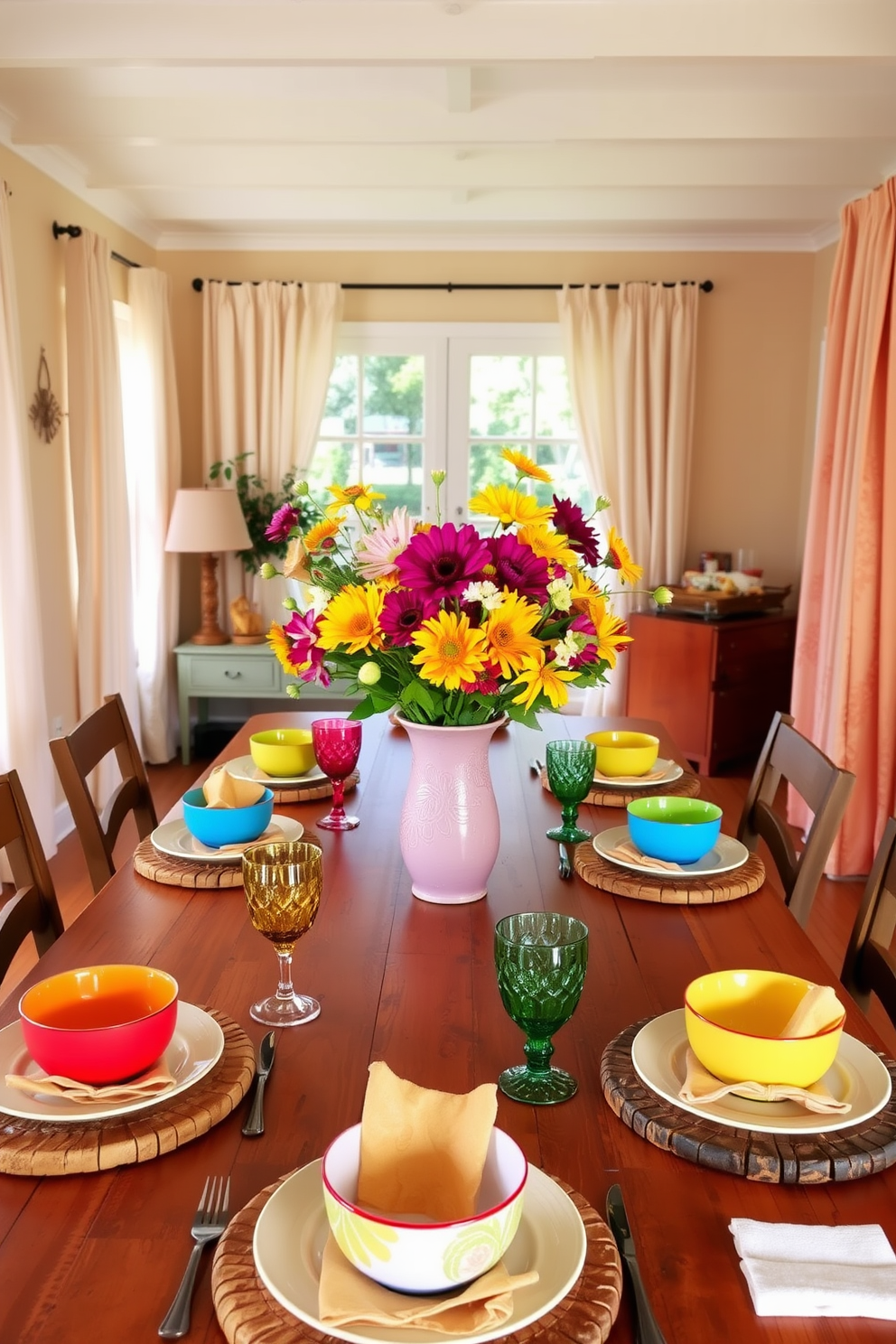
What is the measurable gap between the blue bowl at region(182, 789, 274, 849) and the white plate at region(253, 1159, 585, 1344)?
84 cm

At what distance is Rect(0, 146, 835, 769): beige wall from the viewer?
5.58 m

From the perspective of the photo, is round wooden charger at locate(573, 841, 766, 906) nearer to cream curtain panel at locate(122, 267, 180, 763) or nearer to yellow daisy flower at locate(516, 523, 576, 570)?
yellow daisy flower at locate(516, 523, 576, 570)

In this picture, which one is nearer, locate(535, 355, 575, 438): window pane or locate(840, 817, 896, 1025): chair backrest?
locate(840, 817, 896, 1025): chair backrest

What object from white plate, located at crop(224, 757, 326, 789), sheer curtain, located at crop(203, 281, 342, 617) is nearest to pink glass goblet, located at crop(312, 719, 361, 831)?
white plate, located at crop(224, 757, 326, 789)

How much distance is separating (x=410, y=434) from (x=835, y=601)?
2490 millimetres

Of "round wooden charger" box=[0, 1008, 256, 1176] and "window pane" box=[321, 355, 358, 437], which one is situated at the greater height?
"window pane" box=[321, 355, 358, 437]

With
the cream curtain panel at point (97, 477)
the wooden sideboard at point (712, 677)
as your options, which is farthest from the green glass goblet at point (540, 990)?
the wooden sideboard at point (712, 677)

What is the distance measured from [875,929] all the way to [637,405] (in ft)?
14.2

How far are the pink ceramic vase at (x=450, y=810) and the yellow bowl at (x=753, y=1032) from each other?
1.55 feet

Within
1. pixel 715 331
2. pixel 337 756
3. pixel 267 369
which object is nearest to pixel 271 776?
pixel 337 756

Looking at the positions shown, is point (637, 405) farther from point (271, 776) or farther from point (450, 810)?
point (450, 810)

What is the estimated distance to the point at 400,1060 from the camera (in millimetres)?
1151

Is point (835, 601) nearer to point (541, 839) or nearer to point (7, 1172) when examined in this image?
point (541, 839)

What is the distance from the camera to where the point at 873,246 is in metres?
3.82
